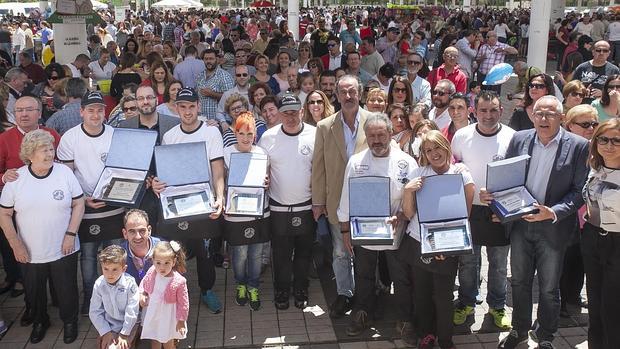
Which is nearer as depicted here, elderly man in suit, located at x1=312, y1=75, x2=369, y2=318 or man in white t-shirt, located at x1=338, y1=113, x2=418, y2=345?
man in white t-shirt, located at x1=338, y1=113, x2=418, y2=345

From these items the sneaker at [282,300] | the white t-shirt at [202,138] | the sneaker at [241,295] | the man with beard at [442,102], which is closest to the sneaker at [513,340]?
the sneaker at [282,300]

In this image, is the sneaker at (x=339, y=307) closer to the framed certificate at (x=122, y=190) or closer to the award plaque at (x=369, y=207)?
the award plaque at (x=369, y=207)

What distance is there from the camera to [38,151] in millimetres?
4637

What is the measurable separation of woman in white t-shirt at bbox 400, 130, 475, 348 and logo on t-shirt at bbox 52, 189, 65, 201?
2.62 metres

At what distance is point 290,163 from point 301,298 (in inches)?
51.1

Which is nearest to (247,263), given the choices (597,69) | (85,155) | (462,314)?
(85,155)

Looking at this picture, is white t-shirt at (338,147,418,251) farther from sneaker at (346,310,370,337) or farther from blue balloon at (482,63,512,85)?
blue balloon at (482,63,512,85)

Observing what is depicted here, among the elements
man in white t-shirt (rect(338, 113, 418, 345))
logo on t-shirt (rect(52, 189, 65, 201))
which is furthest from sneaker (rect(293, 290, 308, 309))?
logo on t-shirt (rect(52, 189, 65, 201))

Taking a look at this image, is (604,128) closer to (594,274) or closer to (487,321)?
(594,274)

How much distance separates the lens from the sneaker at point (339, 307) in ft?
17.7

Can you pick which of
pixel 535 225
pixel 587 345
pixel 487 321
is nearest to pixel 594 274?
pixel 535 225

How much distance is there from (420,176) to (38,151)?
2.86 metres

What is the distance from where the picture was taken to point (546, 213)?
14.0 feet

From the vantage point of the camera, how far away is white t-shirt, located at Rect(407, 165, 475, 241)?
4449 millimetres
